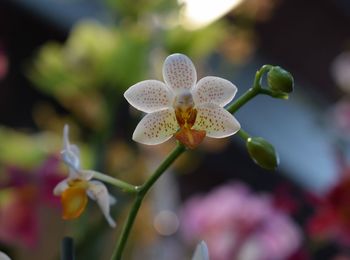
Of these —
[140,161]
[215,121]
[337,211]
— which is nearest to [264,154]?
[215,121]

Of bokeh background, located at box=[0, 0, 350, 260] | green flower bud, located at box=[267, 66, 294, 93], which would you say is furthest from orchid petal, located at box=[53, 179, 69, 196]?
bokeh background, located at box=[0, 0, 350, 260]

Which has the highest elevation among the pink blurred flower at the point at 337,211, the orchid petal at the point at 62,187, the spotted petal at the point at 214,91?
the spotted petal at the point at 214,91

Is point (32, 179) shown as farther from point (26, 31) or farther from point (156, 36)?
point (26, 31)

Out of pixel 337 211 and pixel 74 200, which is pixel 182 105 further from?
pixel 337 211

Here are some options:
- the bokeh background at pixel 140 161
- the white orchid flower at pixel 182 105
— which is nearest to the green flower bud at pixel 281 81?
the white orchid flower at pixel 182 105

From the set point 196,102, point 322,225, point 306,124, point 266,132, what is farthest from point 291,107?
point 196,102

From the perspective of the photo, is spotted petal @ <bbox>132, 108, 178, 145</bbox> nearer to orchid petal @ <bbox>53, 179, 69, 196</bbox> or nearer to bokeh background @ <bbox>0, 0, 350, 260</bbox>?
orchid petal @ <bbox>53, 179, 69, 196</bbox>

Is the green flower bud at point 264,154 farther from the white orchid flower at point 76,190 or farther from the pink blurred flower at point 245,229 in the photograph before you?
the pink blurred flower at point 245,229
